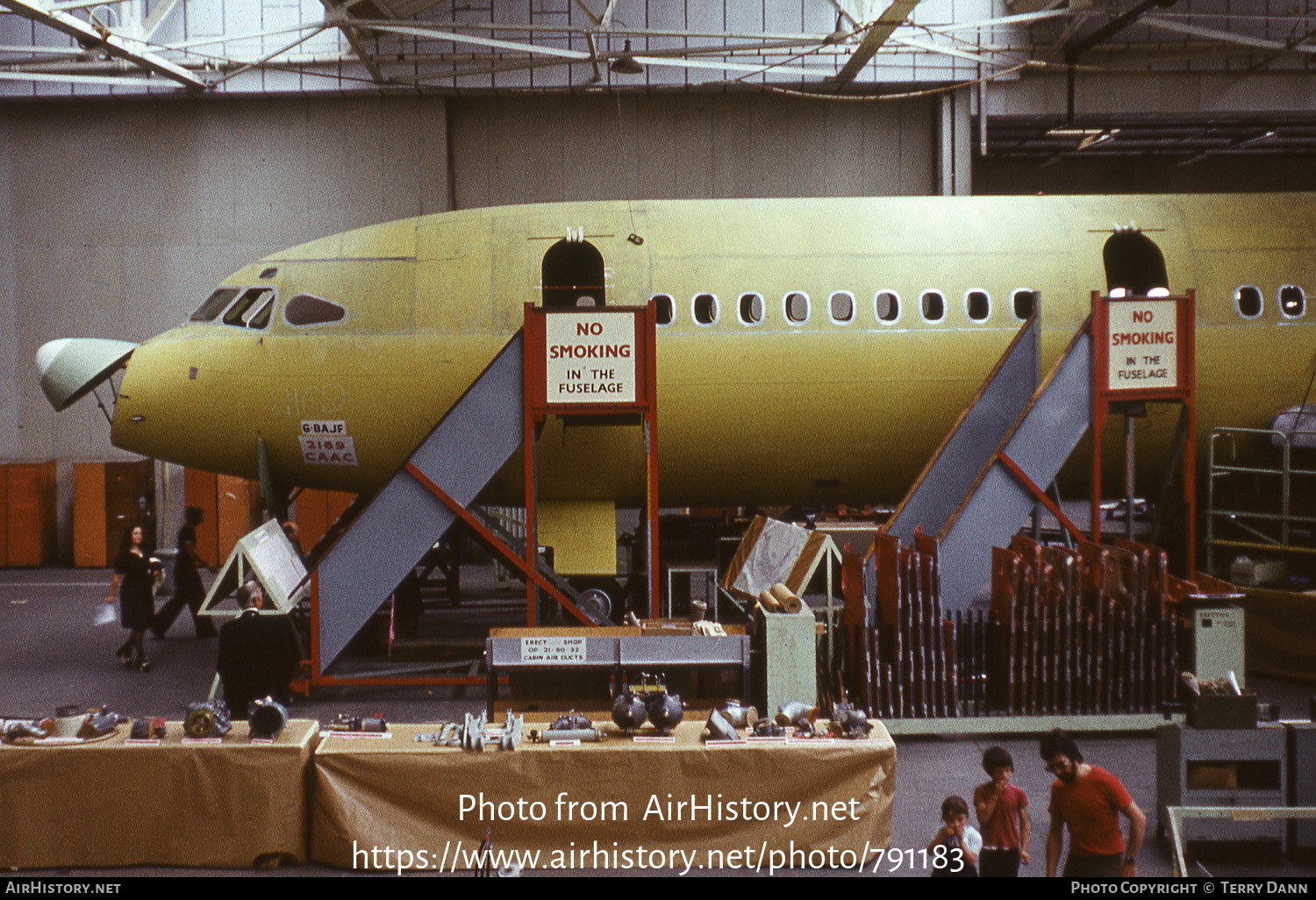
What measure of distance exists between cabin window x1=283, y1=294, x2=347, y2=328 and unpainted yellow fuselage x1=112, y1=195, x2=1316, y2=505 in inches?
4.3

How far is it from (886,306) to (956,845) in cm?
876

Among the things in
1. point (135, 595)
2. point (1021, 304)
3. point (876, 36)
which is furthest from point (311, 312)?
point (876, 36)

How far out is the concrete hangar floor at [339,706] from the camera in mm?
7227

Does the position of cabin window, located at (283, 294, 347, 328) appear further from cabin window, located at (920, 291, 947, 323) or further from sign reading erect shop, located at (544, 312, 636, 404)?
Answer: cabin window, located at (920, 291, 947, 323)

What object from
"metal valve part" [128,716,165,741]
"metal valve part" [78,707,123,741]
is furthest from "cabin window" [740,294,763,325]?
"metal valve part" [78,707,123,741]

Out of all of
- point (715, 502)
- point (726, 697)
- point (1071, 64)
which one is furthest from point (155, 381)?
point (1071, 64)

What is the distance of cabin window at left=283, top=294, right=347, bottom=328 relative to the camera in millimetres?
13312

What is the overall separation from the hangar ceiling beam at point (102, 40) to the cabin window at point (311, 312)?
804 cm

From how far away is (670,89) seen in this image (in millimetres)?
21375

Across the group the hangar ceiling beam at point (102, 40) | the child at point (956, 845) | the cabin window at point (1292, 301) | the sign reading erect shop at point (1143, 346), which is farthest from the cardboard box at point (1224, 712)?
the hangar ceiling beam at point (102, 40)

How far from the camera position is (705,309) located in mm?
13164
